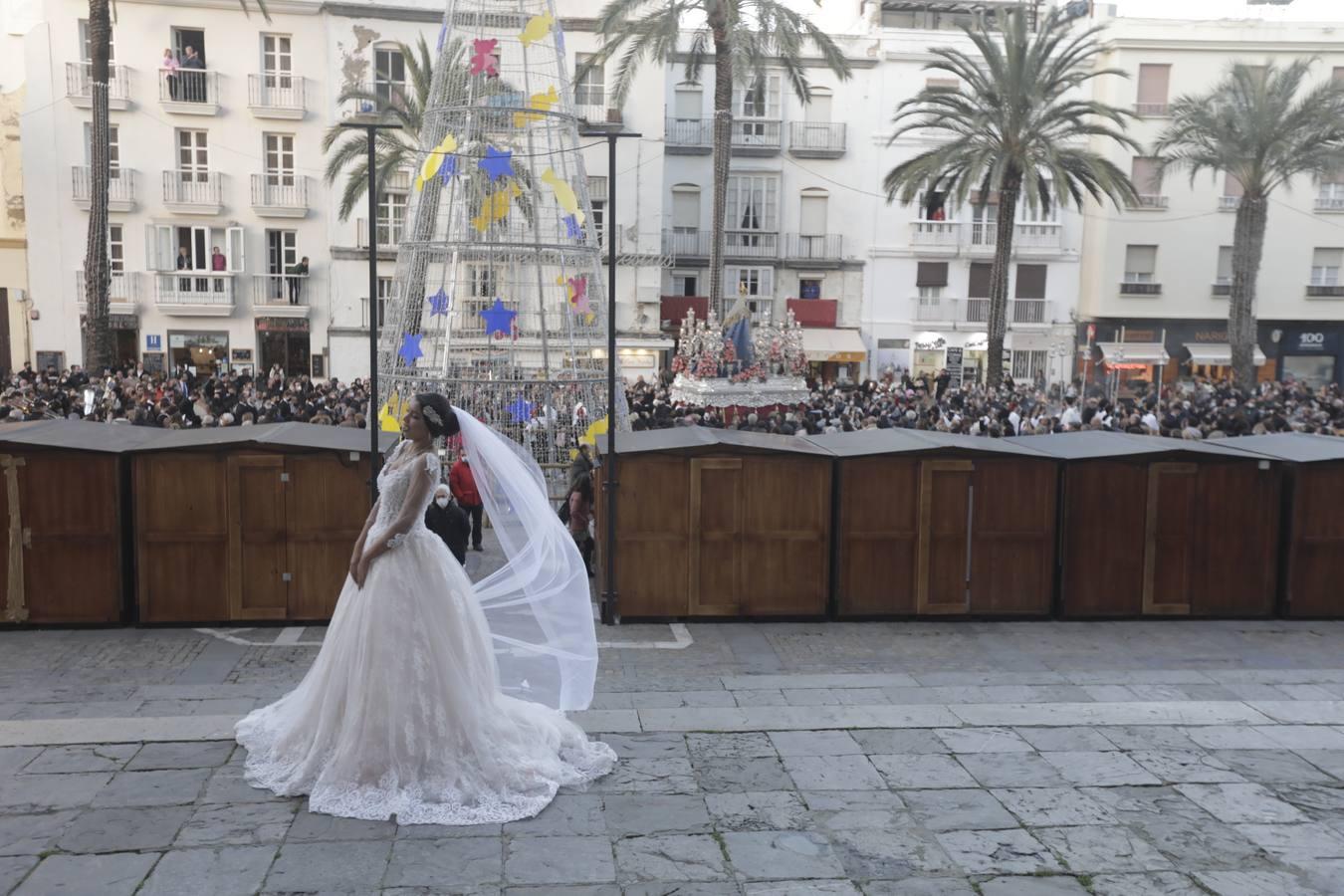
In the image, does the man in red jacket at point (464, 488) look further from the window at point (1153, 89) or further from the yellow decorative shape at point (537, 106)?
the window at point (1153, 89)

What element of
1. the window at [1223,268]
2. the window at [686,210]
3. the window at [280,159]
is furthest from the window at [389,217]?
the window at [1223,268]

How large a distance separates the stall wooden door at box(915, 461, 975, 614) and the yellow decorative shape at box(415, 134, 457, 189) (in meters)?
6.77

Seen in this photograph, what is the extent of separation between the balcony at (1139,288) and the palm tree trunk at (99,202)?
30105mm

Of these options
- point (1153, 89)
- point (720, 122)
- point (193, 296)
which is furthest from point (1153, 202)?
point (193, 296)

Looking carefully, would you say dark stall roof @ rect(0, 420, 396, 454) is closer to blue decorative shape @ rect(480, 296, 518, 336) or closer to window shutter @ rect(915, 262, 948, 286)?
blue decorative shape @ rect(480, 296, 518, 336)

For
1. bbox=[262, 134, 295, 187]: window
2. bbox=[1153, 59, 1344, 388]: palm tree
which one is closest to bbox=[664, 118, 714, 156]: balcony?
bbox=[262, 134, 295, 187]: window

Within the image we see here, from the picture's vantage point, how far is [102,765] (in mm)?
6137

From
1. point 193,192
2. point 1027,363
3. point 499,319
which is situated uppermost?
point 193,192

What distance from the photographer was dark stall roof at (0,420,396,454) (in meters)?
9.10

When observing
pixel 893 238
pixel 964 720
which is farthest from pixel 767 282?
pixel 964 720

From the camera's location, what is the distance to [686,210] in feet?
116

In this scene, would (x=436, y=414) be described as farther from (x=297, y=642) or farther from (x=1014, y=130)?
(x=1014, y=130)

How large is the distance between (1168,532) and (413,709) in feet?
24.4

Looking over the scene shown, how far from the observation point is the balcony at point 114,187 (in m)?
30.9
